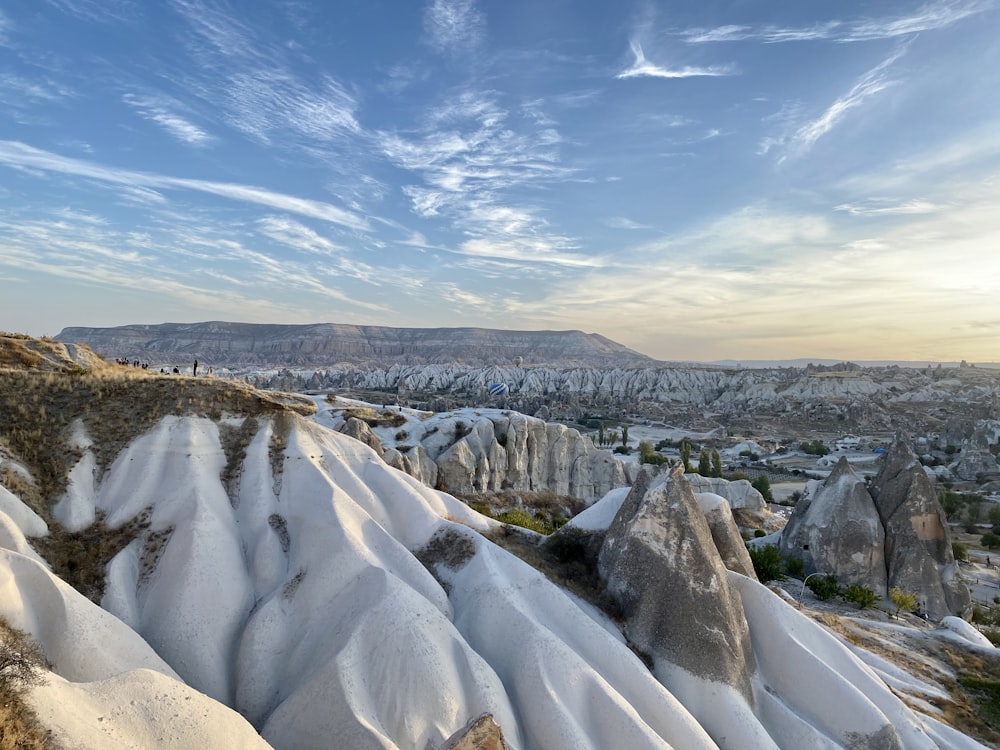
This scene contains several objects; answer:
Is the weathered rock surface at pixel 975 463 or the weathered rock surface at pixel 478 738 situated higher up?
the weathered rock surface at pixel 478 738

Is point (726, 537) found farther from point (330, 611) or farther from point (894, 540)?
point (894, 540)

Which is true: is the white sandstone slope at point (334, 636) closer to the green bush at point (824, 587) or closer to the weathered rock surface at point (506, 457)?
the green bush at point (824, 587)

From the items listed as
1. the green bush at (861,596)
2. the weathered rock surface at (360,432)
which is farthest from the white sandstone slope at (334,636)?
the weathered rock surface at (360,432)

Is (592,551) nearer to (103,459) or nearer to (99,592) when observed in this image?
(99,592)

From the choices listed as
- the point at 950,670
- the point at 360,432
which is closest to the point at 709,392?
the point at 360,432

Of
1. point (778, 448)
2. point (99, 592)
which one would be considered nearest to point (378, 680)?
point (99, 592)

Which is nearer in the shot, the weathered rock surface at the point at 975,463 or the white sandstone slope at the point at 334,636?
the white sandstone slope at the point at 334,636
